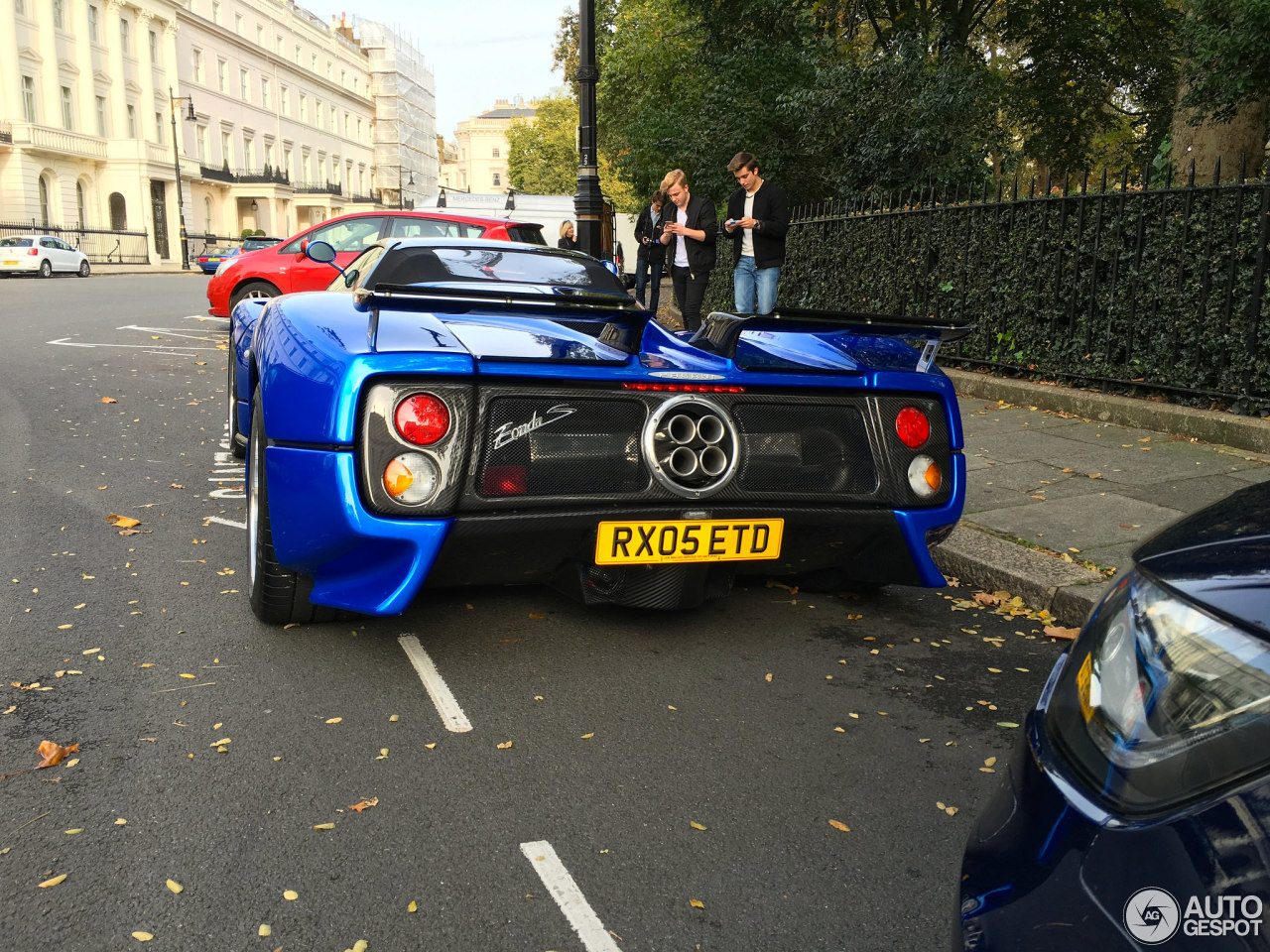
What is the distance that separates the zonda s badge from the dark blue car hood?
203 cm

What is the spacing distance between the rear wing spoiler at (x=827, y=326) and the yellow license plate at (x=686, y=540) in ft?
2.03

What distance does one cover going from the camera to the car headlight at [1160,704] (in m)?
1.15

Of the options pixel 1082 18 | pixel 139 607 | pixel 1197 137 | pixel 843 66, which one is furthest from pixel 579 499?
pixel 1082 18

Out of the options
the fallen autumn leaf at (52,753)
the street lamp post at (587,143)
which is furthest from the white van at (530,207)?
the fallen autumn leaf at (52,753)

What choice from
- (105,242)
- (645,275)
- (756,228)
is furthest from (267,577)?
(105,242)

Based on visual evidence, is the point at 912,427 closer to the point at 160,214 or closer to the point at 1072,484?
the point at 1072,484

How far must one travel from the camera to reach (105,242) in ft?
167

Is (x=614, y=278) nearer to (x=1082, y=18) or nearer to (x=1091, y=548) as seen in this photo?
(x=1091, y=548)

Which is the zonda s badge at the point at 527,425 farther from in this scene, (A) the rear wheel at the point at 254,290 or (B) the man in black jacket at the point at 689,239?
(A) the rear wheel at the point at 254,290

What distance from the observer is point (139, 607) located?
13.2ft

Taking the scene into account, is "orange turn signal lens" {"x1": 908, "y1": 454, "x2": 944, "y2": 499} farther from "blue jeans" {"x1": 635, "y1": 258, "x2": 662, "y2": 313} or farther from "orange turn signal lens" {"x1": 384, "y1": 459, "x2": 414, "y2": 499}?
"blue jeans" {"x1": 635, "y1": 258, "x2": 662, "y2": 313}

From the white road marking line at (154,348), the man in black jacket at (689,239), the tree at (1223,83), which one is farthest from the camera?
the white road marking line at (154,348)

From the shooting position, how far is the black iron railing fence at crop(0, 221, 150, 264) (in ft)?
154

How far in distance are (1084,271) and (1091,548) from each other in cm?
423
